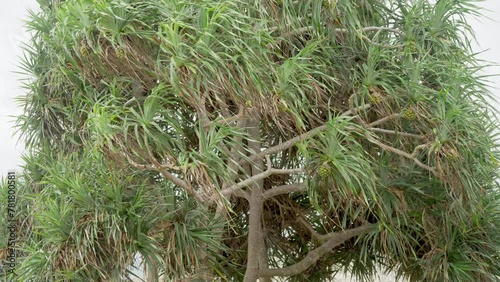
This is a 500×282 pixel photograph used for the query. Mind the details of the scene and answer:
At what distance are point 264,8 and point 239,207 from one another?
2260mm

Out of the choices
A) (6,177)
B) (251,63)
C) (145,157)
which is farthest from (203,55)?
(6,177)

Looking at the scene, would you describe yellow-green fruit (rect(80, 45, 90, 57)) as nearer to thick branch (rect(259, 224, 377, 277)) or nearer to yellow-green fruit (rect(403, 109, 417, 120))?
yellow-green fruit (rect(403, 109, 417, 120))

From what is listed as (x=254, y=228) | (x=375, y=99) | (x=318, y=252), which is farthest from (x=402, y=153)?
(x=254, y=228)

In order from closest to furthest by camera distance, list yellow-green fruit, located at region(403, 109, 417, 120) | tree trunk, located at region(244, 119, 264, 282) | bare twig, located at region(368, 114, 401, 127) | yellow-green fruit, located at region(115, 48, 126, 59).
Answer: yellow-green fruit, located at region(115, 48, 126, 59) → yellow-green fruit, located at region(403, 109, 417, 120) → bare twig, located at region(368, 114, 401, 127) → tree trunk, located at region(244, 119, 264, 282)

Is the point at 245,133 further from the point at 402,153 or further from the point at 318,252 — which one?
the point at 318,252

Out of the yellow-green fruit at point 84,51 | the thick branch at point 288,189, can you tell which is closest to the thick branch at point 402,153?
the thick branch at point 288,189

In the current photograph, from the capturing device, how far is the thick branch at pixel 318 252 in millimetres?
6379

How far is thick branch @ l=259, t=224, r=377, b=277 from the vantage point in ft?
20.9

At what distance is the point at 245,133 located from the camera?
5.15 meters

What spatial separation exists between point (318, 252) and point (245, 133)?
171 cm

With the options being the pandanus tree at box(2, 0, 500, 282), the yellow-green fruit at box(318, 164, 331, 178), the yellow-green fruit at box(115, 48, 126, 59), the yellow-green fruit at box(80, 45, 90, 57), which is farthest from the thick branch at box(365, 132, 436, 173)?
the yellow-green fruit at box(80, 45, 90, 57)

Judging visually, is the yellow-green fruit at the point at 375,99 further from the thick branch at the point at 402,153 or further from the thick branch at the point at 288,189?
the thick branch at the point at 288,189

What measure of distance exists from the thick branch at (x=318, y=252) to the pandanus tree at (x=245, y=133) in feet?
0.04

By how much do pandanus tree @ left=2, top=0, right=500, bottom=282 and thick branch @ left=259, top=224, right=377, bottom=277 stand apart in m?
0.01
